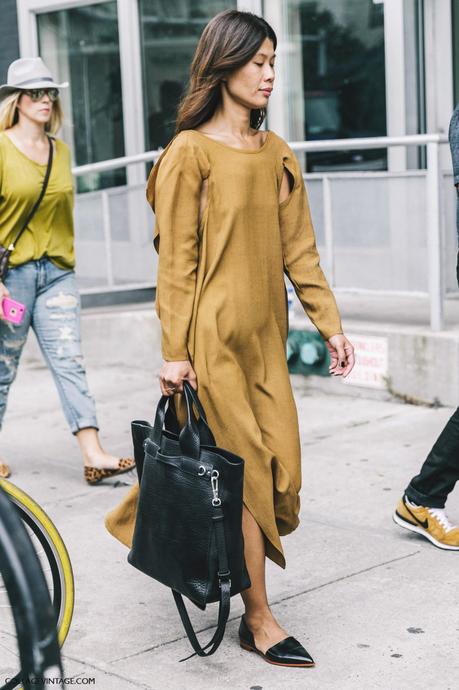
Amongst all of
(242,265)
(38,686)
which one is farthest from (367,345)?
(38,686)

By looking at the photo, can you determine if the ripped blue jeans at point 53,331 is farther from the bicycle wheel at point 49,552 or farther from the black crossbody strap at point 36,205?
the bicycle wheel at point 49,552

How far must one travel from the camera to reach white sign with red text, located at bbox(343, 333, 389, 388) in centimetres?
695

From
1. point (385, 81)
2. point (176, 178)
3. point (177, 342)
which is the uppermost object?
point (385, 81)

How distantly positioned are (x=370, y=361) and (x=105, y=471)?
2081 mm

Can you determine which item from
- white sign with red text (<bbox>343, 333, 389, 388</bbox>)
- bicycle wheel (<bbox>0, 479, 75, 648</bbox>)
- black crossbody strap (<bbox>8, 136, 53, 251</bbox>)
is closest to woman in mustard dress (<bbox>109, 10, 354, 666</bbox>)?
bicycle wheel (<bbox>0, 479, 75, 648</bbox>)

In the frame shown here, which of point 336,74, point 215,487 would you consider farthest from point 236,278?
point 336,74

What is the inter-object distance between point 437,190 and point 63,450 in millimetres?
2438

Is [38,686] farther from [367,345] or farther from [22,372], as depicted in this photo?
[22,372]

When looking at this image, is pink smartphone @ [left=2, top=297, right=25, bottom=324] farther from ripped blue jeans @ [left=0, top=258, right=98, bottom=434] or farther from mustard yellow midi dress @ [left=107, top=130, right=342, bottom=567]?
mustard yellow midi dress @ [left=107, top=130, right=342, bottom=567]

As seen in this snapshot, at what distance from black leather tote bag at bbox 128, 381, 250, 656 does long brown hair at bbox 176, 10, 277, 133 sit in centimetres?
81

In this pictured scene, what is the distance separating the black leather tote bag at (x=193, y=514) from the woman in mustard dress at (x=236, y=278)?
5.7 inches

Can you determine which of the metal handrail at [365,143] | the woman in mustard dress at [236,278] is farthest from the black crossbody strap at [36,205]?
the metal handrail at [365,143]

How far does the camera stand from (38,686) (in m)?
2.37

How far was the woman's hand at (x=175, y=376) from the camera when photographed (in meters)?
3.42
